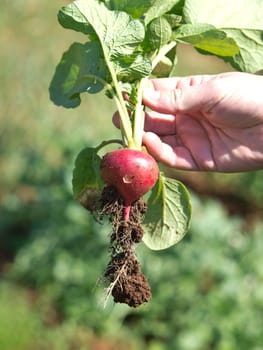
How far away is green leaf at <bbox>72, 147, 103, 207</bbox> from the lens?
2.07 meters

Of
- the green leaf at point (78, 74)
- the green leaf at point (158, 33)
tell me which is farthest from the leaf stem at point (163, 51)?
the green leaf at point (78, 74)

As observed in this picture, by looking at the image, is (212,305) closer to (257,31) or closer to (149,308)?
(149,308)

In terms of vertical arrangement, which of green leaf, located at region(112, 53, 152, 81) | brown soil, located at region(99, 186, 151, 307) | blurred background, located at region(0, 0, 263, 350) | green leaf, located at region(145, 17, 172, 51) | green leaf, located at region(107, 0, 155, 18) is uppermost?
green leaf, located at region(107, 0, 155, 18)

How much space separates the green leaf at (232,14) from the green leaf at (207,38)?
67mm

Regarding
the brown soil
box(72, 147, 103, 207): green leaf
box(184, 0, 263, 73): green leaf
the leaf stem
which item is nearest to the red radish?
the brown soil

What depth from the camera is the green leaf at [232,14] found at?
2.04m

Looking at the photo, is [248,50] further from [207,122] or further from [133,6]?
[133,6]

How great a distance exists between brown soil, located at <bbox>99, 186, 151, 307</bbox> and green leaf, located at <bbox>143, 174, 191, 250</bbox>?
0.08 metres

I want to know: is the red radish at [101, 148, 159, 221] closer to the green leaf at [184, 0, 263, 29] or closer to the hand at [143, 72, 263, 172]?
the hand at [143, 72, 263, 172]

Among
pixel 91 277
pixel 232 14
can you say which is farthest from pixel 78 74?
pixel 91 277

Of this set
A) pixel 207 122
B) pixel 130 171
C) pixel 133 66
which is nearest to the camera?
pixel 130 171

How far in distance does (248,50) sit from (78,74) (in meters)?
0.47

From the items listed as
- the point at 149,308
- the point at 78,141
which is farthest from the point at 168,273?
the point at 78,141

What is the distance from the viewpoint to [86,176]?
2.09m
